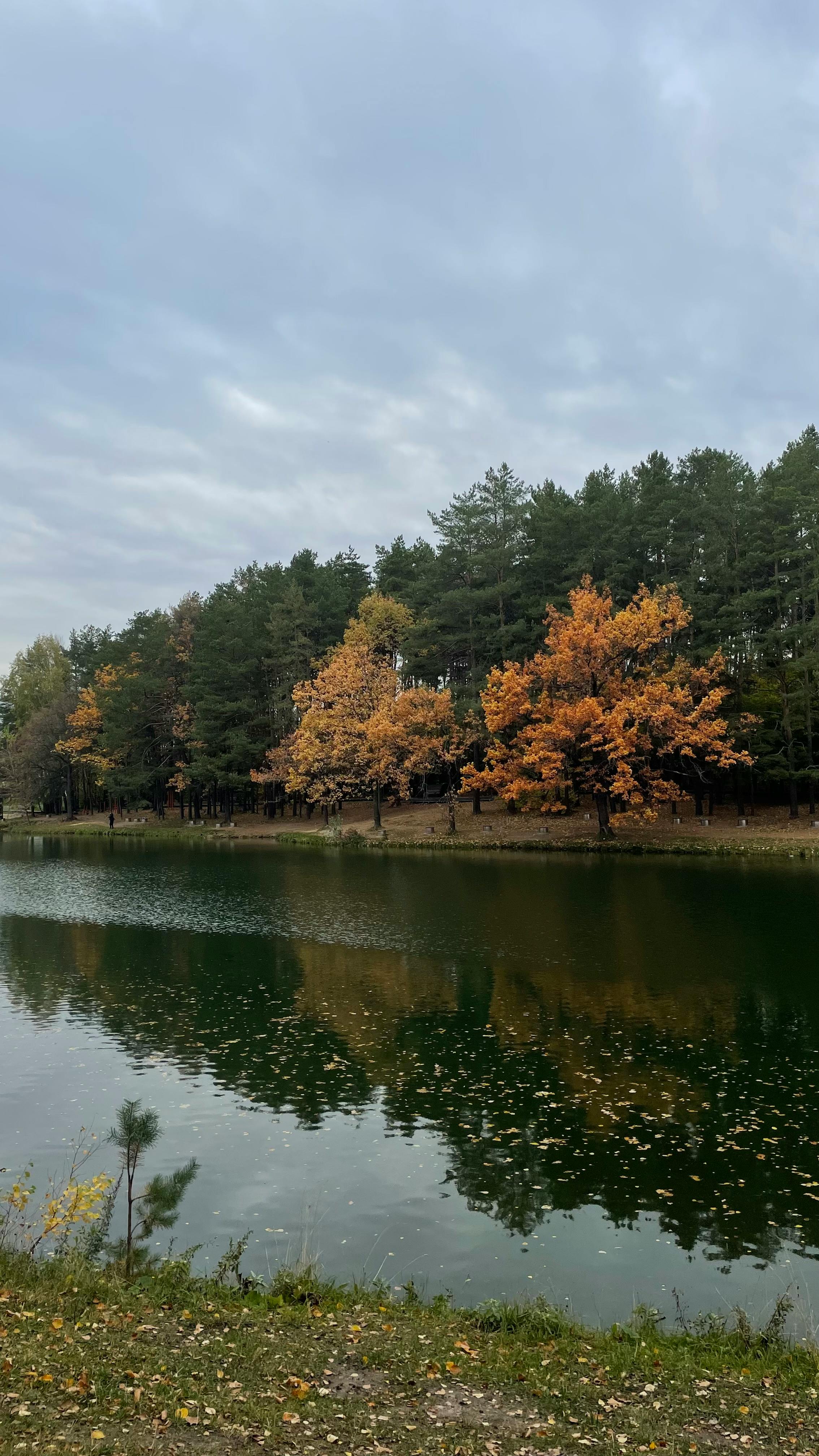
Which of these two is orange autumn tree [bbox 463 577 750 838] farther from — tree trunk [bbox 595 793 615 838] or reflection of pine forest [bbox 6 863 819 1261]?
reflection of pine forest [bbox 6 863 819 1261]

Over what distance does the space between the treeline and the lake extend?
2846 cm

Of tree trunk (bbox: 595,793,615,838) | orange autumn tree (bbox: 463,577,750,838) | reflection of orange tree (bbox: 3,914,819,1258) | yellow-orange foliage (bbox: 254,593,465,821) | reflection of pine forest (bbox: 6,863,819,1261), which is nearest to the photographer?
reflection of orange tree (bbox: 3,914,819,1258)

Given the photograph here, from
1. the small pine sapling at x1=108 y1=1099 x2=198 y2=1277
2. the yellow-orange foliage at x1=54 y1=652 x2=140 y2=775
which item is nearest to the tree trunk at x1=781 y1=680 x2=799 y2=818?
the small pine sapling at x1=108 y1=1099 x2=198 y2=1277

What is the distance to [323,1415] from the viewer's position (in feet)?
20.7

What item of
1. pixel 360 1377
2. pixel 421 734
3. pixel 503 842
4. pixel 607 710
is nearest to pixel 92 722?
pixel 421 734

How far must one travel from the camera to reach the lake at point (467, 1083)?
9828mm

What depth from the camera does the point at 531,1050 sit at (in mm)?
16641

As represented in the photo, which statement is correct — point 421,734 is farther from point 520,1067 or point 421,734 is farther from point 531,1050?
point 520,1067

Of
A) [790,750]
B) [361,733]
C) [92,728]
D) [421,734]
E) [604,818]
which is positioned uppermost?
A: [92,728]

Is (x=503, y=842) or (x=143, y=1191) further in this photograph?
(x=503, y=842)

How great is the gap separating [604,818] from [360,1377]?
4917 cm

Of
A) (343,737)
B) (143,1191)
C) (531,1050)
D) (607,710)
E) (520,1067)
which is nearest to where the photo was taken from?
(143,1191)

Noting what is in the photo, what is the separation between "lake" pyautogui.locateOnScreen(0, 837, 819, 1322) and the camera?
387 inches

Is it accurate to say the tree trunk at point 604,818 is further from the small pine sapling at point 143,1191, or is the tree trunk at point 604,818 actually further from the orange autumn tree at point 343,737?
the small pine sapling at point 143,1191
